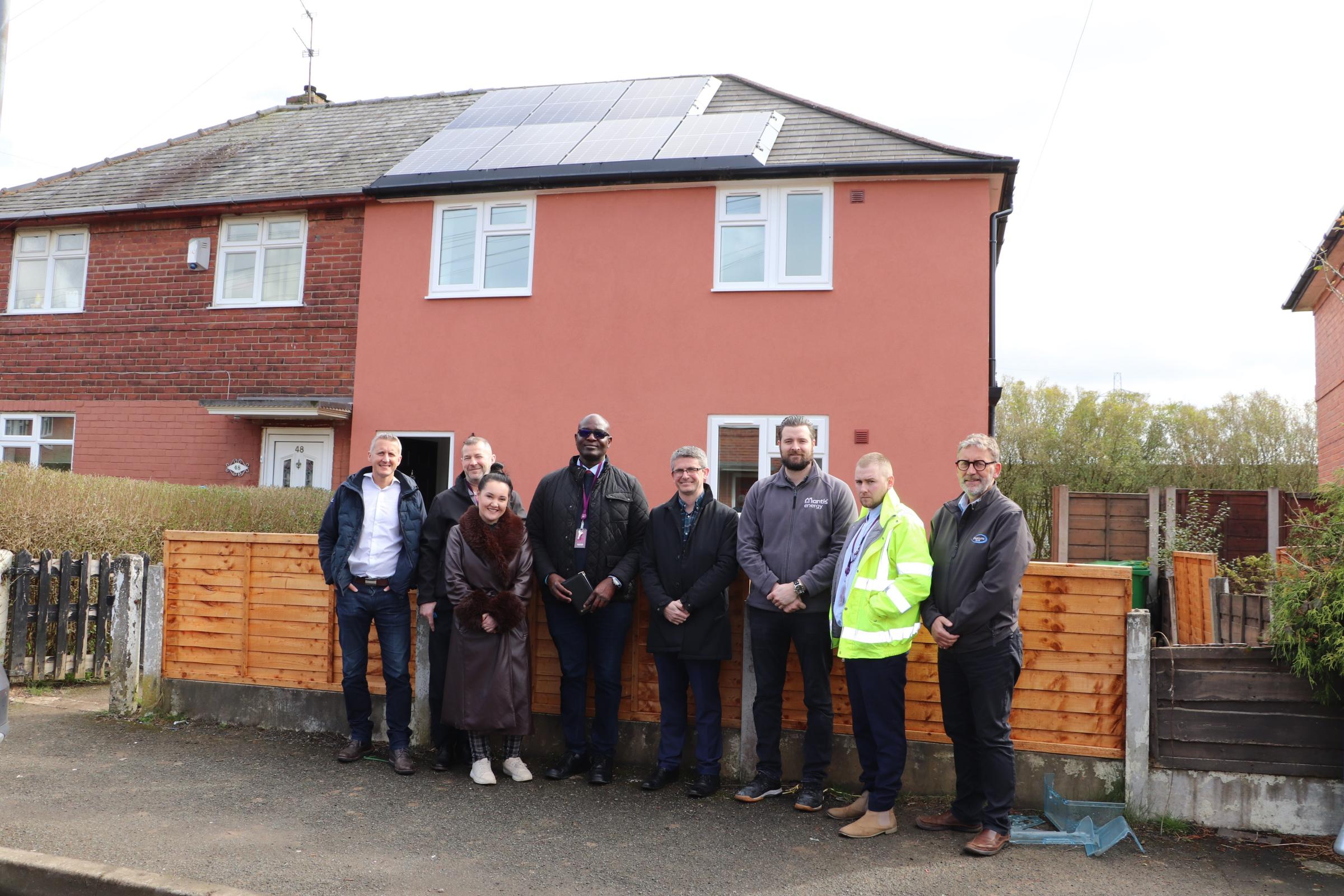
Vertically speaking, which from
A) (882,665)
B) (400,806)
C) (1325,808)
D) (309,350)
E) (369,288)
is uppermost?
(369,288)

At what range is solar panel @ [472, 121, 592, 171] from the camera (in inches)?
534

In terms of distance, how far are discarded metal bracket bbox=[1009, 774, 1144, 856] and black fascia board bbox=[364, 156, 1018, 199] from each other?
8458 mm

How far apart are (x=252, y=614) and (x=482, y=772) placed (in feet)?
7.68

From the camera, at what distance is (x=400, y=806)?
543 centimetres

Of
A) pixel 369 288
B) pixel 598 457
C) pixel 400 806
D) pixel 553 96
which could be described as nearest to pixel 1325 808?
pixel 598 457

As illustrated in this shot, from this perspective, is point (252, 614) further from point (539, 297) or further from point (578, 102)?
point (578, 102)

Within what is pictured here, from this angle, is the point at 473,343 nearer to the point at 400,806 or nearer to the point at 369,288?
the point at 369,288

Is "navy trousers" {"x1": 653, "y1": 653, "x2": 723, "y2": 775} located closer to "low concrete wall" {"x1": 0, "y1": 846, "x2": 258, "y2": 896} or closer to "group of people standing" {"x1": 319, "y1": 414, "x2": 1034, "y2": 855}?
"group of people standing" {"x1": 319, "y1": 414, "x2": 1034, "y2": 855}

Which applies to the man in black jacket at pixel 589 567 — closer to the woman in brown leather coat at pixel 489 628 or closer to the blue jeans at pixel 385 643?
the woman in brown leather coat at pixel 489 628

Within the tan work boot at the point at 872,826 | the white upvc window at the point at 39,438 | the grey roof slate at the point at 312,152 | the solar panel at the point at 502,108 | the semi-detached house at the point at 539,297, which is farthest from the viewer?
the solar panel at the point at 502,108

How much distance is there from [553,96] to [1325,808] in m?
15.0

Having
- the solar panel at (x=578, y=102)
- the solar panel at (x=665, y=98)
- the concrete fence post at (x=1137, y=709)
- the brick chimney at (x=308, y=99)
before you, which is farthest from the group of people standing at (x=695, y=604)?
the brick chimney at (x=308, y=99)

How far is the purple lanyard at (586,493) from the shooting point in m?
5.95

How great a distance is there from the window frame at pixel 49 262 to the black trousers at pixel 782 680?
13.8 m
